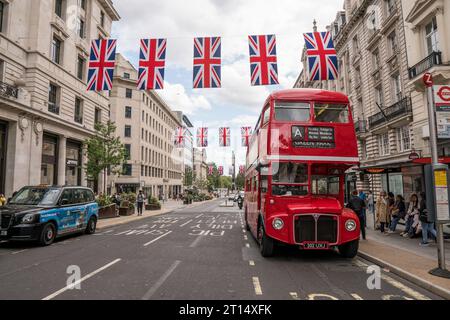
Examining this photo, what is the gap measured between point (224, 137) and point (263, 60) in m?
16.4

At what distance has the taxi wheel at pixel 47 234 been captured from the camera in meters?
10.1

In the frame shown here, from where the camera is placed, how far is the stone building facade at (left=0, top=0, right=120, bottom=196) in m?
19.3

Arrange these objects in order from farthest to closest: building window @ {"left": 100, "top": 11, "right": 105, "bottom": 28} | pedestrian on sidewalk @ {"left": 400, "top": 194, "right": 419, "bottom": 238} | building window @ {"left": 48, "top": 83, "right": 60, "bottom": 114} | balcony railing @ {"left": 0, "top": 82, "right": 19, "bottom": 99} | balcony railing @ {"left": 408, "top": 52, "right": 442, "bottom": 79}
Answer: building window @ {"left": 100, "top": 11, "right": 105, "bottom": 28}, building window @ {"left": 48, "top": 83, "right": 60, "bottom": 114}, balcony railing @ {"left": 0, "top": 82, "right": 19, "bottom": 99}, balcony railing @ {"left": 408, "top": 52, "right": 442, "bottom": 79}, pedestrian on sidewalk @ {"left": 400, "top": 194, "right": 419, "bottom": 238}

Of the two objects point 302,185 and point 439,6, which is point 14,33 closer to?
point 302,185

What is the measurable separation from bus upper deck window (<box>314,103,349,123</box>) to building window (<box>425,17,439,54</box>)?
44.3 ft

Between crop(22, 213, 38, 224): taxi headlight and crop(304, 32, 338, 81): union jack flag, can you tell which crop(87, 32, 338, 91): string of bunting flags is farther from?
crop(22, 213, 38, 224): taxi headlight

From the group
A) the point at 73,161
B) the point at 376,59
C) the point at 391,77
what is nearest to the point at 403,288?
the point at 391,77

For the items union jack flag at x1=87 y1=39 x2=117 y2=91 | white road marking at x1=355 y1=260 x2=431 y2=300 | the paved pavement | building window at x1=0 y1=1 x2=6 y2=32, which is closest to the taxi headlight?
the paved pavement

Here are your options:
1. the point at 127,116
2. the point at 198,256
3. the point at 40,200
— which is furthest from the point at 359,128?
the point at 127,116

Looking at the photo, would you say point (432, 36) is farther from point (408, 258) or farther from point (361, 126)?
point (408, 258)

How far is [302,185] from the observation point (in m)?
8.47

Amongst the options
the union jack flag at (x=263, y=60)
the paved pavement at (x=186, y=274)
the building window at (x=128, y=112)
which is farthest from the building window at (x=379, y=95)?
the building window at (x=128, y=112)

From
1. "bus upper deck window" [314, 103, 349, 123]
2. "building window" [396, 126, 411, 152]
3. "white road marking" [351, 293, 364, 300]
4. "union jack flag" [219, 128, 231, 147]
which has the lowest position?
"white road marking" [351, 293, 364, 300]

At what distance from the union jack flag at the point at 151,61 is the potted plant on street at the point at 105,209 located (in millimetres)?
11191
